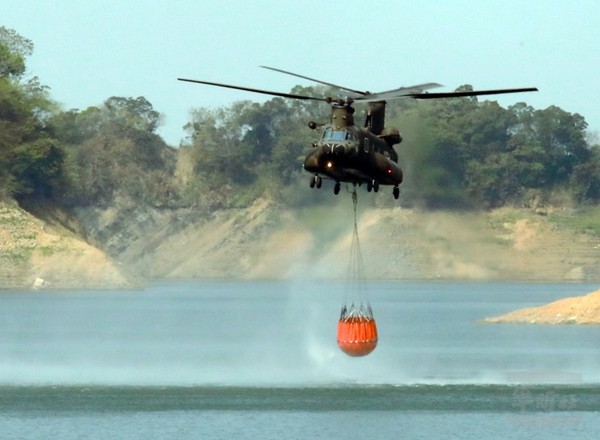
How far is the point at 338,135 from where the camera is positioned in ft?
195

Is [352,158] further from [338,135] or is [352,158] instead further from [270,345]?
[270,345]

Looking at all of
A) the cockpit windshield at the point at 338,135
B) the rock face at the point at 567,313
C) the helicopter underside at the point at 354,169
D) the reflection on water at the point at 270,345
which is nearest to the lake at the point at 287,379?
the reflection on water at the point at 270,345

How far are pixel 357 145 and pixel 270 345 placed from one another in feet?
218

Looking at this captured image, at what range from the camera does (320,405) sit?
87250mm

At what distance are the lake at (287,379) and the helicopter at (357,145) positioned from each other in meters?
20.0

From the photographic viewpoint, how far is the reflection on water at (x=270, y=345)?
101m

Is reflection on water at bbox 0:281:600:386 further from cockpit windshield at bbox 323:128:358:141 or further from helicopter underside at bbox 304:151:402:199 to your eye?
cockpit windshield at bbox 323:128:358:141

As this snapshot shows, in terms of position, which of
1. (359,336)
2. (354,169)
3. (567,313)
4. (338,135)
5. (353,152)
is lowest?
(567,313)

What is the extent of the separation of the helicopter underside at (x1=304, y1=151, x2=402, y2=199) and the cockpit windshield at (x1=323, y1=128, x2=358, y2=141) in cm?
62

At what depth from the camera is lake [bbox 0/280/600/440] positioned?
3187 inches

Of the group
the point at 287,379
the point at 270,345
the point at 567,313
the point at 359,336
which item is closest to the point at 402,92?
the point at 359,336

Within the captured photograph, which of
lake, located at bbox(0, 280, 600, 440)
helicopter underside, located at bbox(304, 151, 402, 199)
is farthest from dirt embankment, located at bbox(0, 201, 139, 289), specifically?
helicopter underside, located at bbox(304, 151, 402, 199)

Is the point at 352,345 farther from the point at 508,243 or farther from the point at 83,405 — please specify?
the point at 508,243

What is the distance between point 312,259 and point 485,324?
99.5 feet
